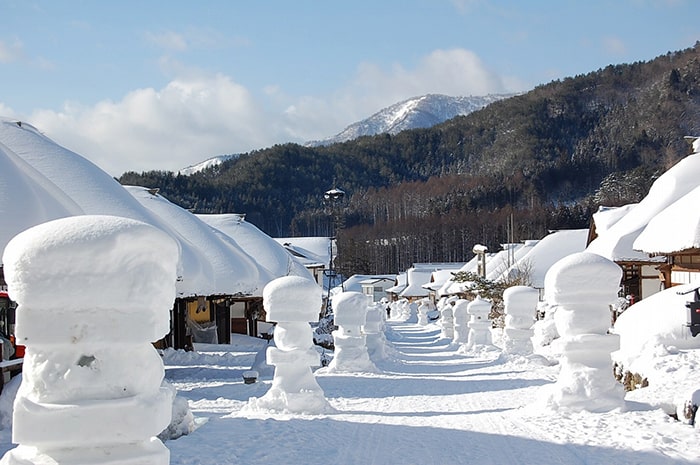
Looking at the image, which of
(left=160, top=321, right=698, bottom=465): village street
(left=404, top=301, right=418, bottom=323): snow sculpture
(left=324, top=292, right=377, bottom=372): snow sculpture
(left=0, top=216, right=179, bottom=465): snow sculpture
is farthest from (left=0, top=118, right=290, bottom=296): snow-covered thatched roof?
(left=404, top=301, right=418, bottom=323): snow sculpture

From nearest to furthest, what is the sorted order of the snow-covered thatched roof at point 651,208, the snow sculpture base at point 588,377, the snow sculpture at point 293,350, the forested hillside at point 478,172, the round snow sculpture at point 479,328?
the snow sculpture base at point 588,377 < the snow sculpture at point 293,350 < the snow-covered thatched roof at point 651,208 < the round snow sculpture at point 479,328 < the forested hillside at point 478,172

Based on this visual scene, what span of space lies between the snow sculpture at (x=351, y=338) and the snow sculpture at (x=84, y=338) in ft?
38.6

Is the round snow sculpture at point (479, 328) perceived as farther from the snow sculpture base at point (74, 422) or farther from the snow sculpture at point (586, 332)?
the snow sculpture base at point (74, 422)

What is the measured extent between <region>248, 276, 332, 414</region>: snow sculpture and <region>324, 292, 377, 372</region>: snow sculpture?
17.2ft

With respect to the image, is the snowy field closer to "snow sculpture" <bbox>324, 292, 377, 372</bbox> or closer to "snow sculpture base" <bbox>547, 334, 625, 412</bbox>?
"snow sculpture base" <bbox>547, 334, 625, 412</bbox>

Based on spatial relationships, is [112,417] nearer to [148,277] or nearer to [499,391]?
[148,277]

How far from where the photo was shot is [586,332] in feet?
29.4

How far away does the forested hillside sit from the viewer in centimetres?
10075

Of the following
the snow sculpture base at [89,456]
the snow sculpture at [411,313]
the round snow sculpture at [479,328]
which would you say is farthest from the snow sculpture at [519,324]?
the snow sculpture at [411,313]

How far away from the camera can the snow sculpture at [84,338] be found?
3.61 metres

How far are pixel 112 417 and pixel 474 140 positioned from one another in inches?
5791

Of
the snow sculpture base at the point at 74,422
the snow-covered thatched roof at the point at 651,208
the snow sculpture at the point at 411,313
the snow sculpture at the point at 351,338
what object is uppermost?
the snow-covered thatched roof at the point at 651,208

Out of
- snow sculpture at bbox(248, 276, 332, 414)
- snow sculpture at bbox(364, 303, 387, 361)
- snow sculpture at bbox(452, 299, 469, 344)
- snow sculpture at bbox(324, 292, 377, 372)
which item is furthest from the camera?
snow sculpture at bbox(452, 299, 469, 344)

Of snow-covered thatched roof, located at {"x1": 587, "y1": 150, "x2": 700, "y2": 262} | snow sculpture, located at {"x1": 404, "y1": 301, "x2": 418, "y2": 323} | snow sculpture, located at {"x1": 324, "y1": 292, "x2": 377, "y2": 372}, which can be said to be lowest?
snow sculpture, located at {"x1": 404, "y1": 301, "x2": 418, "y2": 323}
